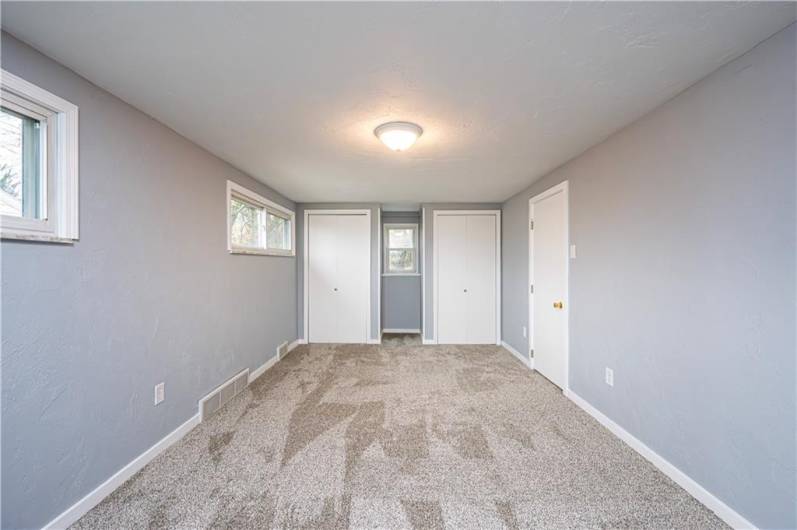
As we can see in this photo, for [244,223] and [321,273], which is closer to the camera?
[244,223]

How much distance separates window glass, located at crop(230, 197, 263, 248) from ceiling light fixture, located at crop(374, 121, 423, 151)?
1774mm

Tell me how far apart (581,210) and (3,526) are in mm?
3864

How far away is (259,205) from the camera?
11.7ft

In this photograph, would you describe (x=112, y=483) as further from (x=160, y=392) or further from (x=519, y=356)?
(x=519, y=356)

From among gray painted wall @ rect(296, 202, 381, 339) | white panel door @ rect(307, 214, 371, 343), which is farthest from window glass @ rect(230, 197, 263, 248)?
white panel door @ rect(307, 214, 371, 343)

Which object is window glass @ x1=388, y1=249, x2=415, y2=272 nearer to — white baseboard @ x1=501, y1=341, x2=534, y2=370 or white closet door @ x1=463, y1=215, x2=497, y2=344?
white closet door @ x1=463, y1=215, x2=497, y2=344

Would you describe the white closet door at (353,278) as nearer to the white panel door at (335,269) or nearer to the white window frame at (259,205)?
the white panel door at (335,269)

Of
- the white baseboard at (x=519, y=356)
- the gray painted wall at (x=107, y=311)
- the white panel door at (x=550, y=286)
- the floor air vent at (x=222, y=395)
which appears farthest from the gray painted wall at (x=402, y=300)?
the gray painted wall at (x=107, y=311)

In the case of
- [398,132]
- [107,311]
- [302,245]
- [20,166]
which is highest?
[398,132]

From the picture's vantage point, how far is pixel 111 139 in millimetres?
1716

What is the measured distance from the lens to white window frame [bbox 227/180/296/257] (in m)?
2.88

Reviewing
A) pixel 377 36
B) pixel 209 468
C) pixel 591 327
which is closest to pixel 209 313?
pixel 209 468

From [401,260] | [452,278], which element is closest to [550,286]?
[452,278]

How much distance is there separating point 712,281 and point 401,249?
14.5 feet
